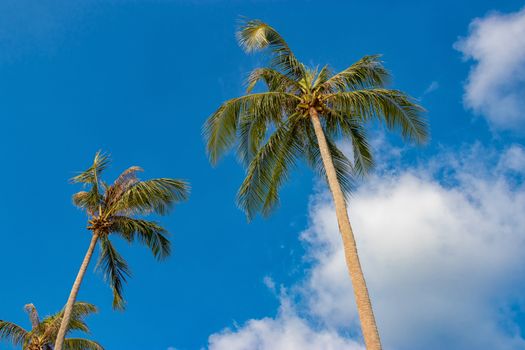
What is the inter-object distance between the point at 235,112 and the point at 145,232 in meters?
7.56

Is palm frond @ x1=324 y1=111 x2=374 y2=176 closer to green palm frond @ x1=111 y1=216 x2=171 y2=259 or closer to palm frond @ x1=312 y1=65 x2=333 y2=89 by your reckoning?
palm frond @ x1=312 y1=65 x2=333 y2=89

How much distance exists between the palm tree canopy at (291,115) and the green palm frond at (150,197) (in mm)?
4850

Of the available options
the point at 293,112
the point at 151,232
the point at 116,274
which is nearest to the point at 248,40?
the point at 293,112

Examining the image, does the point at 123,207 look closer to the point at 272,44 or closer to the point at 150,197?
the point at 150,197

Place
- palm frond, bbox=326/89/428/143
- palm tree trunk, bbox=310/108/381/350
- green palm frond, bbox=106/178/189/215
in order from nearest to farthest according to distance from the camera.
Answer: palm tree trunk, bbox=310/108/381/350 < palm frond, bbox=326/89/428/143 < green palm frond, bbox=106/178/189/215

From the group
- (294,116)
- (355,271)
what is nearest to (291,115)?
(294,116)

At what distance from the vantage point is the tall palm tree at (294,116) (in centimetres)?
1379

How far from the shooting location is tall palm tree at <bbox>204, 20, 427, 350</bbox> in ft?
45.2

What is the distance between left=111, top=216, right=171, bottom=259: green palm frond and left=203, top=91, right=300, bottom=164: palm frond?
5.97 metres

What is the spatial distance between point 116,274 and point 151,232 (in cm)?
236

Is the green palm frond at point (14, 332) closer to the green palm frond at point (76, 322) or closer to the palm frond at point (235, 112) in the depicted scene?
the green palm frond at point (76, 322)

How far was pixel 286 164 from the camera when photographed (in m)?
15.4

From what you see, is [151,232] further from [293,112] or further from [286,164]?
[293,112]

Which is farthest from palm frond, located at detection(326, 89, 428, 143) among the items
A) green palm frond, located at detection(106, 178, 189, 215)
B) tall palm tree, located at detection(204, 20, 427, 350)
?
green palm frond, located at detection(106, 178, 189, 215)
